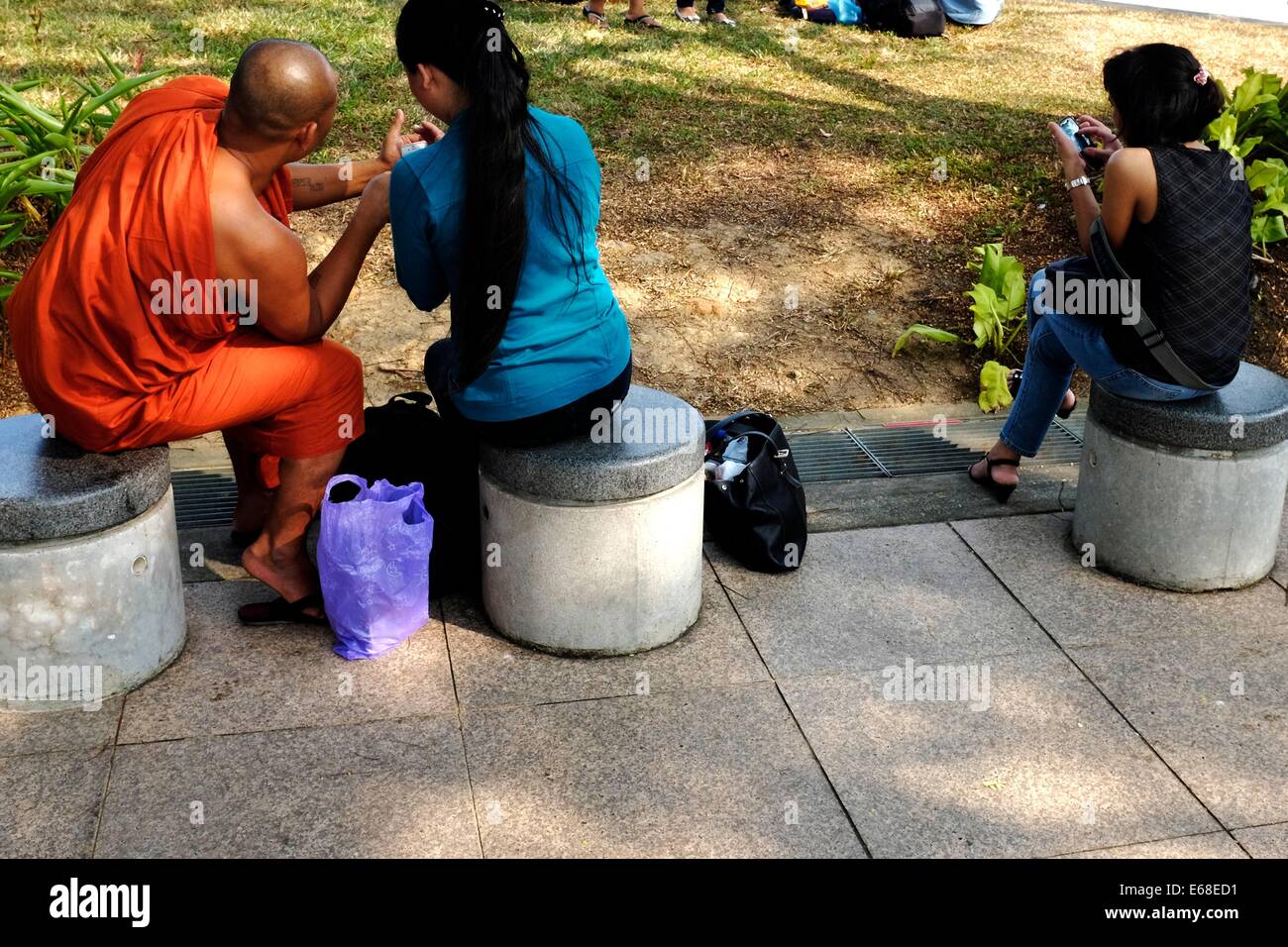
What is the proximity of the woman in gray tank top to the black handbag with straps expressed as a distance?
0.95 meters

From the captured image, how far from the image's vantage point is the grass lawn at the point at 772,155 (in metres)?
5.67

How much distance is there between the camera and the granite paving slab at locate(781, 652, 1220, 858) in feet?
9.84

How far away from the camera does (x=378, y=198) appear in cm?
347

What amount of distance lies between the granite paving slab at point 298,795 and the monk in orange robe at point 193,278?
811 millimetres

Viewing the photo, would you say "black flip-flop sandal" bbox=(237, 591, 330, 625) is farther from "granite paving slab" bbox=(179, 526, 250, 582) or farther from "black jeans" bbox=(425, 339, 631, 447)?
"black jeans" bbox=(425, 339, 631, 447)

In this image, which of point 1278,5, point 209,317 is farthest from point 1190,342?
point 1278,5

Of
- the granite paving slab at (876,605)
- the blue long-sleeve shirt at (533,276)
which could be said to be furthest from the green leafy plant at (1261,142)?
the blue long-sleeve shirt at (533,276)

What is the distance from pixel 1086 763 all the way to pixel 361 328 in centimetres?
346

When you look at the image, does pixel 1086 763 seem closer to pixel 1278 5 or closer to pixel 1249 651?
pixel 1249 651

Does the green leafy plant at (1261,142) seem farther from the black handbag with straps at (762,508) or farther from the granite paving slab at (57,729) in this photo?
the granite paving slab at (57,729)

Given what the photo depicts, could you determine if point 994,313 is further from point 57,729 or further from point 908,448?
point 57,729

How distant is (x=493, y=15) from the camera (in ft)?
10.5

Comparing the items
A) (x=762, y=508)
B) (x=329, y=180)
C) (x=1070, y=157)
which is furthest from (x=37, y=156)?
(x=1070, y=157)

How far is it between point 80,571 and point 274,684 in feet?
1.81
